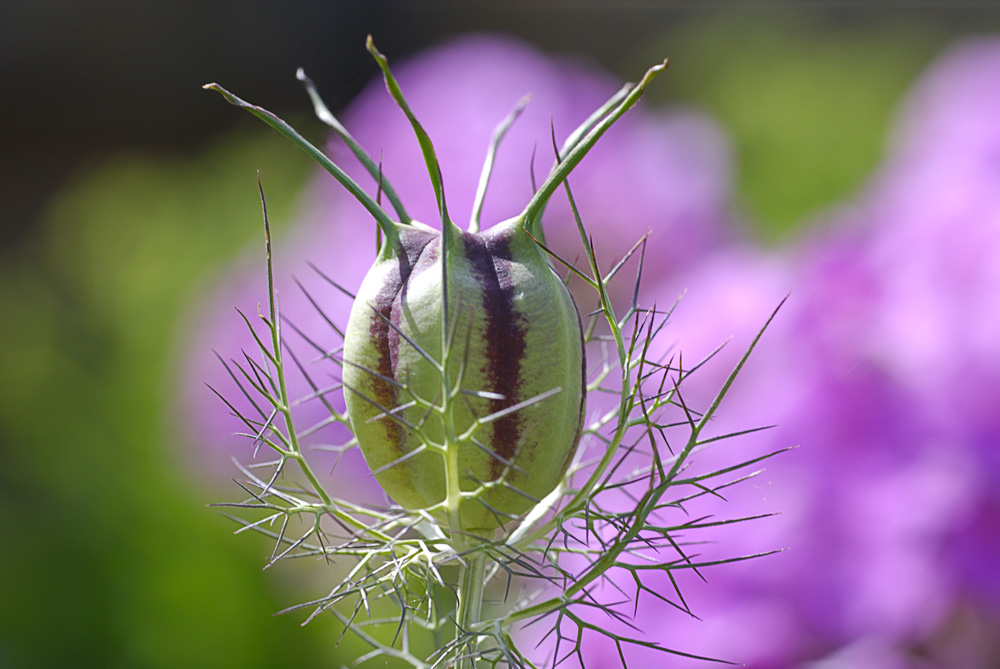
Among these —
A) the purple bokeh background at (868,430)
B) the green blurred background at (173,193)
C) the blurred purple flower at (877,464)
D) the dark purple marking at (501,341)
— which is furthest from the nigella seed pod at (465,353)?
the green blurred background at (173,193)

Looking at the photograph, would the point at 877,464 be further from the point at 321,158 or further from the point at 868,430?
the point at 321,158

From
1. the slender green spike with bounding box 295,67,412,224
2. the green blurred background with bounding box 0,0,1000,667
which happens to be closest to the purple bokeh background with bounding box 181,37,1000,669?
the slender green spike with bounding box 295,67,412,224

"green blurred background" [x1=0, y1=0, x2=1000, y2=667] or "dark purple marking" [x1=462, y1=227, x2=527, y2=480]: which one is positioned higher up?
"green blurred background" [x1=0, y1=0, x2=1000, y2=667]

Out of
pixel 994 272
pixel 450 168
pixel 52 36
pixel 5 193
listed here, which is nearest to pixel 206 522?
pixel 450 168

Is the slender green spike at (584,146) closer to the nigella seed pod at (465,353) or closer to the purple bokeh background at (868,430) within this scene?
the nigella seed pod at (465,353)

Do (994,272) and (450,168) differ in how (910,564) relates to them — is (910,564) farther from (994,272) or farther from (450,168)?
(450,168)

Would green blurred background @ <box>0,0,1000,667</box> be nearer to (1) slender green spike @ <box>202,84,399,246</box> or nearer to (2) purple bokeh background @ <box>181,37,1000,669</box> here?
(2) purple bokeh background @ <box>181,37,1000,669</box>

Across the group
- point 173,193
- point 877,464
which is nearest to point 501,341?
point 877,464

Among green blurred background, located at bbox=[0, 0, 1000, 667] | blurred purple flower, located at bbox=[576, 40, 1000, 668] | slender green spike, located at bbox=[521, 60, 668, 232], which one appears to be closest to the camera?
slender green spike, located at bbox=[521, 60, 668, 232]
